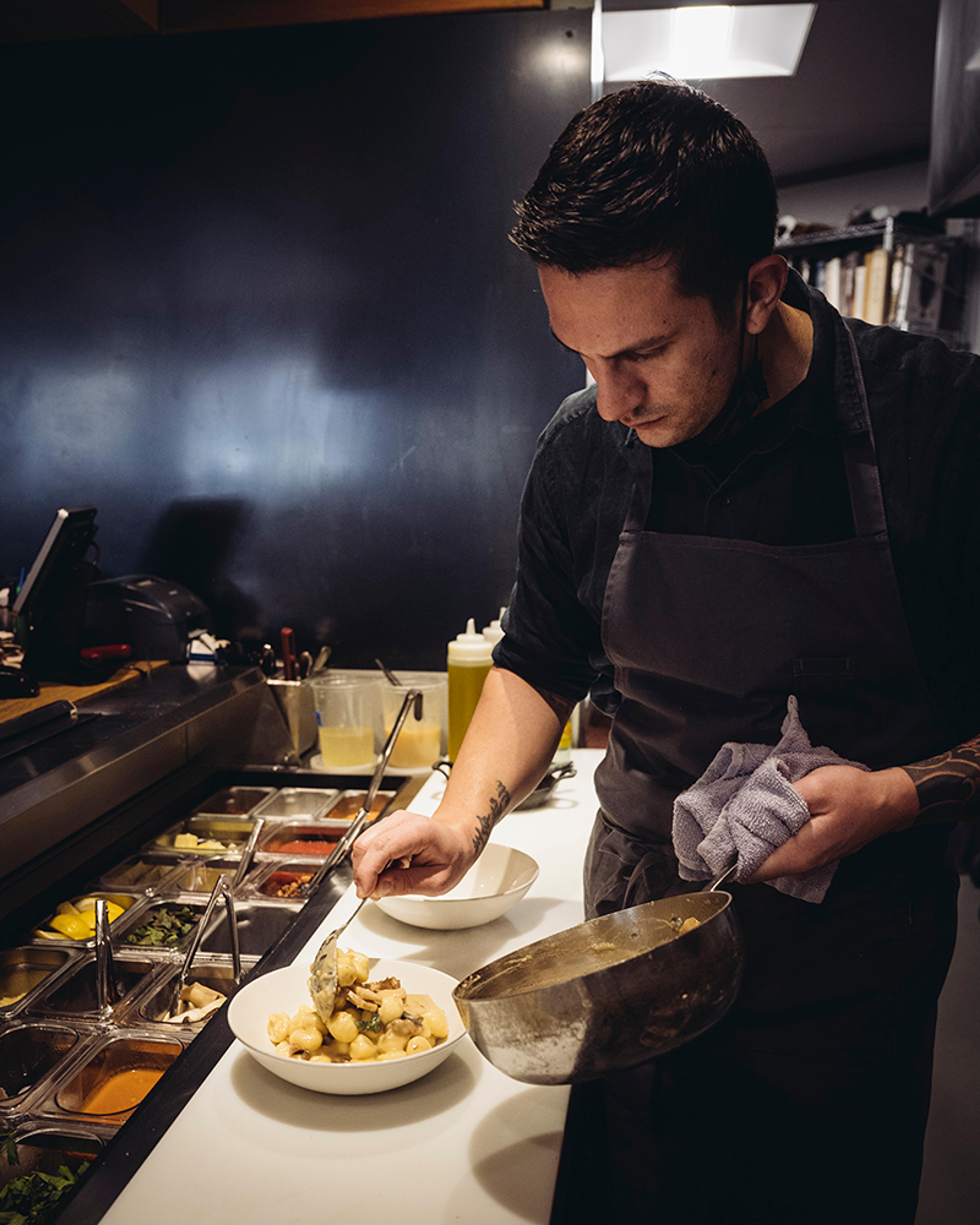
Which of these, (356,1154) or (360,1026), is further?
(360,1026)

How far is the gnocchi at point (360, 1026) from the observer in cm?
103

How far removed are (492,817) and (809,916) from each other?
1.42ft

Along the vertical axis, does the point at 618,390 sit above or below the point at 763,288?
below

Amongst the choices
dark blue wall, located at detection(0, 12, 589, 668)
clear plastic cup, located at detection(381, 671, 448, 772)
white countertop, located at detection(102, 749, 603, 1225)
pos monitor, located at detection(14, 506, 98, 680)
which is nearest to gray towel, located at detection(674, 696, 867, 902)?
white countertop, located at detection(102, 749, 603, 1225)

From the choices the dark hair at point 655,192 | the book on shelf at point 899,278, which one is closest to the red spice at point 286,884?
the dark hair at point 655,192

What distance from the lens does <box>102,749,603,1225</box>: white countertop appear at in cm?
87

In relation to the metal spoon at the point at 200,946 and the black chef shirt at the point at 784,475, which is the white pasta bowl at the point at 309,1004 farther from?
the black chef shirt at the point at 784,475

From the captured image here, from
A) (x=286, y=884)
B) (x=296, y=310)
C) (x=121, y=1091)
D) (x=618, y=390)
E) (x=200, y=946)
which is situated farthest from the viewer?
(x=296, y=310)

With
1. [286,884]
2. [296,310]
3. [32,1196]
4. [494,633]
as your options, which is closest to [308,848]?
[286,884]

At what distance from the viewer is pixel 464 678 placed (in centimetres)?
214

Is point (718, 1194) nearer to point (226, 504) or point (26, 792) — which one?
point (26, 792)

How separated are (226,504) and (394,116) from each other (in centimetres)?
112

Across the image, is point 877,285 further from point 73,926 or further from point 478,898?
point 73,926

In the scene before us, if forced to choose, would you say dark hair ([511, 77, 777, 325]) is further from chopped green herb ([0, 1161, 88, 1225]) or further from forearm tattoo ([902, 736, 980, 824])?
chopped green herb ([0, 1161, 88, 1225])
